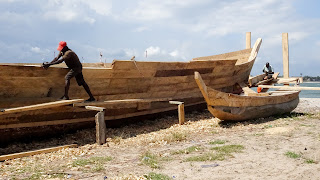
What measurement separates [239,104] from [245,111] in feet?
1.15

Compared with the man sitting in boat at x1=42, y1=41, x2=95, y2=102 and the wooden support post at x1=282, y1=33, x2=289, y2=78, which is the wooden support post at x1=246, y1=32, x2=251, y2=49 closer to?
the wooden support post at x1=282, y1=33, x2=289, y2=78

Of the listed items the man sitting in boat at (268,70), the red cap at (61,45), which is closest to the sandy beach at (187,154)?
the red cap at (61,45)

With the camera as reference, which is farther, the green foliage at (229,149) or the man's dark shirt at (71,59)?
the man's dark shirt at (71,59)

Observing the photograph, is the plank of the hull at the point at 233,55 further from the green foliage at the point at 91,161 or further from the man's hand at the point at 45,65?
the green foliage at the point at 91,161

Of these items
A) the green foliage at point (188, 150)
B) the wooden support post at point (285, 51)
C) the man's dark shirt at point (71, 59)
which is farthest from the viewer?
the wooden support post at point (285, 51)

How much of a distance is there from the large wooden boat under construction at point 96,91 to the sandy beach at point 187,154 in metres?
0.53

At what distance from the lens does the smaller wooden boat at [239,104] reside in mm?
8987

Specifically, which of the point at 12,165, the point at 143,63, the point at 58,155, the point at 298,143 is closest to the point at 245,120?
the point at 298,143

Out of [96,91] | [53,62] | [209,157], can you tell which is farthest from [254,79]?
[53,62]

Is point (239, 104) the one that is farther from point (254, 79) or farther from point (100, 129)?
point (254, 79)

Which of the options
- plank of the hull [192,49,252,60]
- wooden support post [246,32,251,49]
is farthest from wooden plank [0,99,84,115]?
wooden support post [246,32,251,49]

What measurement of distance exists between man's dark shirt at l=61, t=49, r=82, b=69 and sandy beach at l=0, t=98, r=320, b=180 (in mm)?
2040

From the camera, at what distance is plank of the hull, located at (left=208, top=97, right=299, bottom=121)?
9234mm

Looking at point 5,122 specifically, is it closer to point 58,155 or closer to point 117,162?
point 58,155
